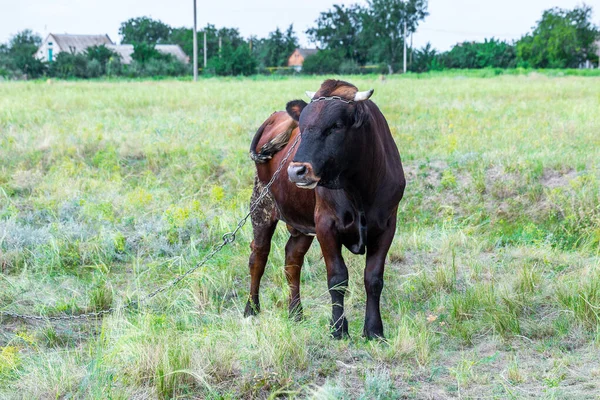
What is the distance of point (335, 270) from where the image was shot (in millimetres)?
4977

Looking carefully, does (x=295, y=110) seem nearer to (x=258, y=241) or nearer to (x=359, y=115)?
(x=359, y=115)

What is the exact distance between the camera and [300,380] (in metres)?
4.25

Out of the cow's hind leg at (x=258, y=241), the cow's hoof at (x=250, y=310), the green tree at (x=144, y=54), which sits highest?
the green tree at (x=144, y=54)

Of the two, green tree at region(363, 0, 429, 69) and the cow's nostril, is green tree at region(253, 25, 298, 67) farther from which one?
the cow's nostril

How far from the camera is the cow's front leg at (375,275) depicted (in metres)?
4.96

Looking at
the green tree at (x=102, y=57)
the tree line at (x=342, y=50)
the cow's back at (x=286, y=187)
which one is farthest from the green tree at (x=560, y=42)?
the cow's back at (x=286, y=187)

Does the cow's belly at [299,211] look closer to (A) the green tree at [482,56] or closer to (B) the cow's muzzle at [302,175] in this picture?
(B) the cow's muzzle at [302,175]

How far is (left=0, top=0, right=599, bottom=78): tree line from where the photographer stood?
51500mm

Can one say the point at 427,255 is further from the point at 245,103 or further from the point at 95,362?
the point at 245,103

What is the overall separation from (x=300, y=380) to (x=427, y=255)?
3386 millimetres

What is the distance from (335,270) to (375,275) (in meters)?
0.28

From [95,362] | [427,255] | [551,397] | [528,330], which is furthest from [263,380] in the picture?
[427,255]

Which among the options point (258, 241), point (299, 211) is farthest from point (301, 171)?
point (258, 241)

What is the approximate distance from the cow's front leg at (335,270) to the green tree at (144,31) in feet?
298
